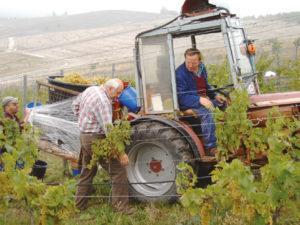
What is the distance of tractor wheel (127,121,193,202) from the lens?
236 inches

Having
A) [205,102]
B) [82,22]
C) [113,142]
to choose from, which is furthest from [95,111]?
[82,22]

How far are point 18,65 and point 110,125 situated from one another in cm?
4436

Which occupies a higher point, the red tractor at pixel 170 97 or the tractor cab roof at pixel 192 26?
the tractor cab roof at pixel 192 26

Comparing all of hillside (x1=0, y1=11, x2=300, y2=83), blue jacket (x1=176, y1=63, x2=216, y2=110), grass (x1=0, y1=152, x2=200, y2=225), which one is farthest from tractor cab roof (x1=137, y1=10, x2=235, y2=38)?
hillside (x1=0, y1=11, x2=300, y2=83)

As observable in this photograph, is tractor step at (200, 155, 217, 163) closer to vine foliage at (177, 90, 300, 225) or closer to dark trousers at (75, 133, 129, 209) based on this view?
dark trousers at (75, 133, 129, 209)

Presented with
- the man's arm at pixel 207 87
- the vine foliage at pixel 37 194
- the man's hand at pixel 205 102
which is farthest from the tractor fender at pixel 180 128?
the vine foliage at pixel 37 194

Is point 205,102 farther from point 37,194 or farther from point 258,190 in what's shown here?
point 258,190

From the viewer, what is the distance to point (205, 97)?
6.28m

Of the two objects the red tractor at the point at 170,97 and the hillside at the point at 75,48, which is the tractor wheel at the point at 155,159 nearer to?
the red tractor at the point at 170,97

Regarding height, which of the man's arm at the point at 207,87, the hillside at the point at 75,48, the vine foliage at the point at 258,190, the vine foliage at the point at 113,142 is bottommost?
the vine foliage at the point at 258,190

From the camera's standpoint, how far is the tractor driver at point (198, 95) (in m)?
5.92

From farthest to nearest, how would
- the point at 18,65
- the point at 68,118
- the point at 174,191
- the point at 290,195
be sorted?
1. the point at 18,65
2. the point at 68,118
3. the point at 174,191
4. the point at 290,195

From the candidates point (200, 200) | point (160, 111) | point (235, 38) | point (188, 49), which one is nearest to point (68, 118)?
point (160, 111)

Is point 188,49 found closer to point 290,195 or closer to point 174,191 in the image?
point 174,191
